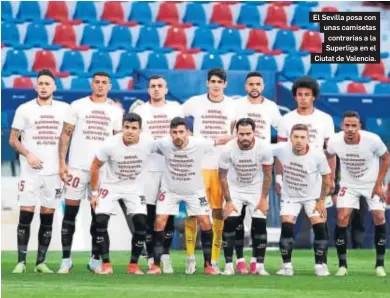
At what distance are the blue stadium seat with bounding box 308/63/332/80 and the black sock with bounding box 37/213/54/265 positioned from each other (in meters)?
10.2

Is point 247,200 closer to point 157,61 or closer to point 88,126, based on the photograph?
point 88,126

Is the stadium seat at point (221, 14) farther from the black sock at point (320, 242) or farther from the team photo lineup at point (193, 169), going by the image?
the black sock at point (320, 242)

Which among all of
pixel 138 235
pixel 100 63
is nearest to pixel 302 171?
pixel 138 235

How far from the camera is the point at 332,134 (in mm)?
14336

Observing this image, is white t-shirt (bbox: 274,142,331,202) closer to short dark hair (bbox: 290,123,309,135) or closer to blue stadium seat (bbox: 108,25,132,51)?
short dark hair (bbox: 290,123,309,135)

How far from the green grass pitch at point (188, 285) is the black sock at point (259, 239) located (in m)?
0.36

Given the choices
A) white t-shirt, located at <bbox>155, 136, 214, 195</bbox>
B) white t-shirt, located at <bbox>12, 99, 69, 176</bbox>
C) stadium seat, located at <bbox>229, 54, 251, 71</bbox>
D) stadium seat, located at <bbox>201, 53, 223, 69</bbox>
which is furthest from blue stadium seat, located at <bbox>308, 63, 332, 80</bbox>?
white t-shirt, located at <bbox>12, 99, 69, 176</bbox>

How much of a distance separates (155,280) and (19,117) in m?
2.33

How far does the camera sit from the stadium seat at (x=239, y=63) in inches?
902

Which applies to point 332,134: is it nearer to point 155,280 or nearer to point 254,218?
point 254,218

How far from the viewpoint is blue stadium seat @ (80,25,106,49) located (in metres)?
23.3

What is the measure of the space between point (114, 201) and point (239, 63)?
9.53 metres

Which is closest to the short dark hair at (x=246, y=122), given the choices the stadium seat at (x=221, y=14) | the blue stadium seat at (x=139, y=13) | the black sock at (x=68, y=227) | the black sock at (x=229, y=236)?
the black sock at (x=229, y=236)

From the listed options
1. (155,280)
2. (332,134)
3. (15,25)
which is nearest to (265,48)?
(15,25)
